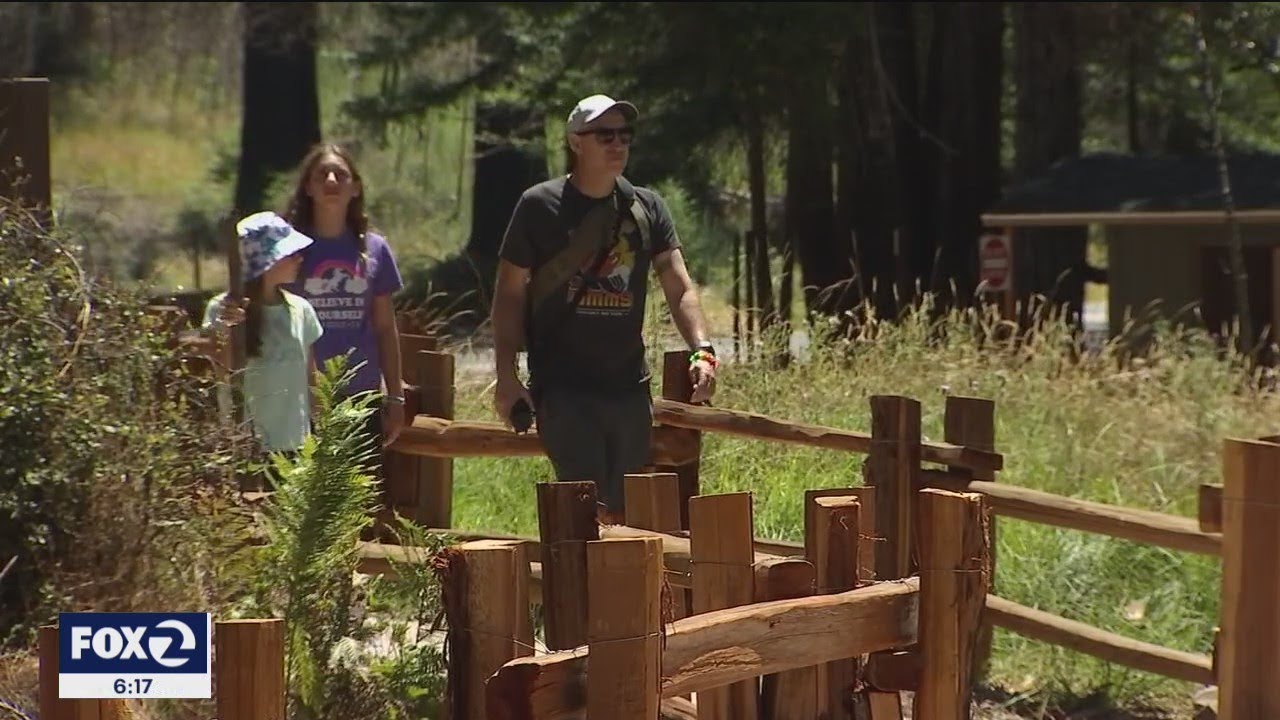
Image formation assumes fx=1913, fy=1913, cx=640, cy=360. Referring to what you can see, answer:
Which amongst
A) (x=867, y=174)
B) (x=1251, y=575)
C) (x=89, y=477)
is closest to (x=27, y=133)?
(x=89, y=477)

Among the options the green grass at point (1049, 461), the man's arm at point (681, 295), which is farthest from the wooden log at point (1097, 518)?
the man's arm at point (681, 295)

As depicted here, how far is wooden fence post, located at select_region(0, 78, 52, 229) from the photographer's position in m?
6.12

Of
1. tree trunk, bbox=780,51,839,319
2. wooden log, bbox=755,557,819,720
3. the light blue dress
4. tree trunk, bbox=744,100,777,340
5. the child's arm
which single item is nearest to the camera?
wooden log, bbox=755,557,819,720

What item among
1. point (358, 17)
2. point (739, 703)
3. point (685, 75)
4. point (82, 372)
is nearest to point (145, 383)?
point (82, 372)

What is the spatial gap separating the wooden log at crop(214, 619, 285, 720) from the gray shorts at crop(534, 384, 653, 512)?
2583 millimetres

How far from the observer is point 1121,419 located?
1016 centimetres

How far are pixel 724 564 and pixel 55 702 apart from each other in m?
1.39

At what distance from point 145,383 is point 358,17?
2966 cm

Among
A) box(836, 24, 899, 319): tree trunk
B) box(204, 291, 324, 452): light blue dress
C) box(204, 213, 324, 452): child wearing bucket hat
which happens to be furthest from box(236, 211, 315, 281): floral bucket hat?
box(836, 24, 899, 319): tree trunk

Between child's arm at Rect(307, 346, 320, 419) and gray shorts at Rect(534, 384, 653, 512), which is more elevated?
child's arm at Rect(307, 346, 320, 419)

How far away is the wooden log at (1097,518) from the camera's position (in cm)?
632

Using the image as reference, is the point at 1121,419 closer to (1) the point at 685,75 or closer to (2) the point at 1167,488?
(2) the point at 1167,488

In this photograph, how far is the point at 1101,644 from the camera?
6.70 m

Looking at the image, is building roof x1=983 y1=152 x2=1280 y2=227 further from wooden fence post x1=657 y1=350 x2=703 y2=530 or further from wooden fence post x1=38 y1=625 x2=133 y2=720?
wooden fence post x1=38 y1=625 x2=133 y2=720
